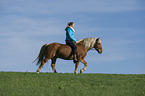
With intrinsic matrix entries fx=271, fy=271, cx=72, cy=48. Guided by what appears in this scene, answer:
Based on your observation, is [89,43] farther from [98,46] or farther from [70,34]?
[70,34]

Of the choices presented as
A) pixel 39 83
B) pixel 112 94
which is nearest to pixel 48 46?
pixel 39 83

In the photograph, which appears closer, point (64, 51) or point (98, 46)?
point (64, 51)

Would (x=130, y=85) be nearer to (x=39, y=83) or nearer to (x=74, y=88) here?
(x=74, y=88)

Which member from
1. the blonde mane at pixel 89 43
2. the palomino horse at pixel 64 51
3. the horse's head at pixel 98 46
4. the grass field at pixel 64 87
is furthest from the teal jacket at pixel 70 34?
the grass field at pixel 64 87

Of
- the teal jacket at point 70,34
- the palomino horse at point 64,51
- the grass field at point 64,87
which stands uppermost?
the teal jacket at point 70,34

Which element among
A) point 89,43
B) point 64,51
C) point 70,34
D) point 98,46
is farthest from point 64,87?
point 98,46

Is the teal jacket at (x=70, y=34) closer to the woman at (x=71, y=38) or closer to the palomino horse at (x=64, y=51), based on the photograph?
the woman at (x=71, y=38)

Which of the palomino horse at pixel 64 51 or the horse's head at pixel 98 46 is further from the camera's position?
the horse's head at pixel 98 46

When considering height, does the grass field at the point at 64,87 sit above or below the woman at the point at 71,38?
below

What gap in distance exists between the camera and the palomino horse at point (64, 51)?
16797mm

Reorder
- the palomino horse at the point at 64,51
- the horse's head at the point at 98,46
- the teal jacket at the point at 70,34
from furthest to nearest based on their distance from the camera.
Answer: the horse's head at the point at 98,46 → the teal jacket at the point at 70,34 → the palomino horse at the point at 64,51

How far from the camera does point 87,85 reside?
12.7 meters

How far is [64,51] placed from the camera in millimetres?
16938

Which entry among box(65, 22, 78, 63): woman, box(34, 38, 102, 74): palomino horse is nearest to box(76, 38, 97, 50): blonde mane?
box(34, 38, 102, 74): palomino horse
